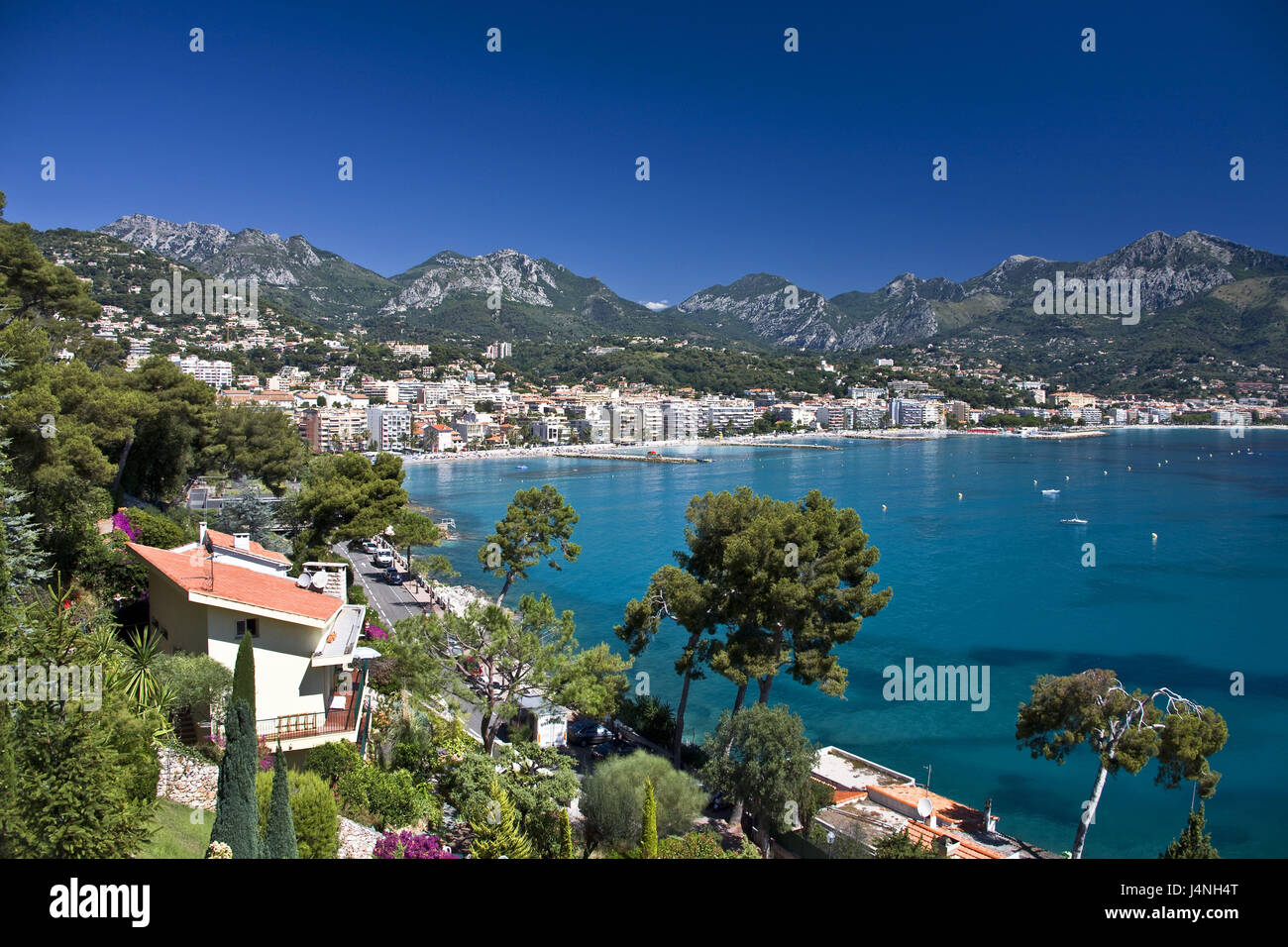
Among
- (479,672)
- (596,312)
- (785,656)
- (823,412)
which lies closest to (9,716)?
(479,672)

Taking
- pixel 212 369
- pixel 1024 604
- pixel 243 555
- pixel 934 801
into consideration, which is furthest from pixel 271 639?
pixel 212 369

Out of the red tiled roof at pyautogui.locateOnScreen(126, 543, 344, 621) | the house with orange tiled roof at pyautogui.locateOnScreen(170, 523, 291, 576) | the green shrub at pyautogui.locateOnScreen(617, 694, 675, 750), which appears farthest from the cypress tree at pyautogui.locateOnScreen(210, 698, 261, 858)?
the green shrub at pyautogui.locateOnScreen(617, 694, 675, 750)

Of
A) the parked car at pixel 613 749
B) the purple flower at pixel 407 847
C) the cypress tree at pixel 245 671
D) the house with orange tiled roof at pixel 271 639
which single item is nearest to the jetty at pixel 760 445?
the parked car at pixel 613 749

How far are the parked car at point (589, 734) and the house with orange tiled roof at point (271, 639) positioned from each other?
2928mm

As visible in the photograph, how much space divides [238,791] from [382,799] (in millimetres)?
2242

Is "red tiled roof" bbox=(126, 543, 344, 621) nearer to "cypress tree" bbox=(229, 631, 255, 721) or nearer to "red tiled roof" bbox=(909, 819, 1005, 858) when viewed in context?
"cypress tree" bbox=(229, 631, 255, 721)

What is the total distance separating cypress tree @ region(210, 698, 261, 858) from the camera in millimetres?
3516

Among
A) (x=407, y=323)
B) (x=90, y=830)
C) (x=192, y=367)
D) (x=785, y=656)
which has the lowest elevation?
(x=785, y=656)

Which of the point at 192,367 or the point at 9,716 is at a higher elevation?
the point at 192,367

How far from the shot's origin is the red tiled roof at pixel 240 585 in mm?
6230

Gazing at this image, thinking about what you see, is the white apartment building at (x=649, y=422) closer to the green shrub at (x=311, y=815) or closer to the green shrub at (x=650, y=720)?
the green shrub at (x=650, y=720)
